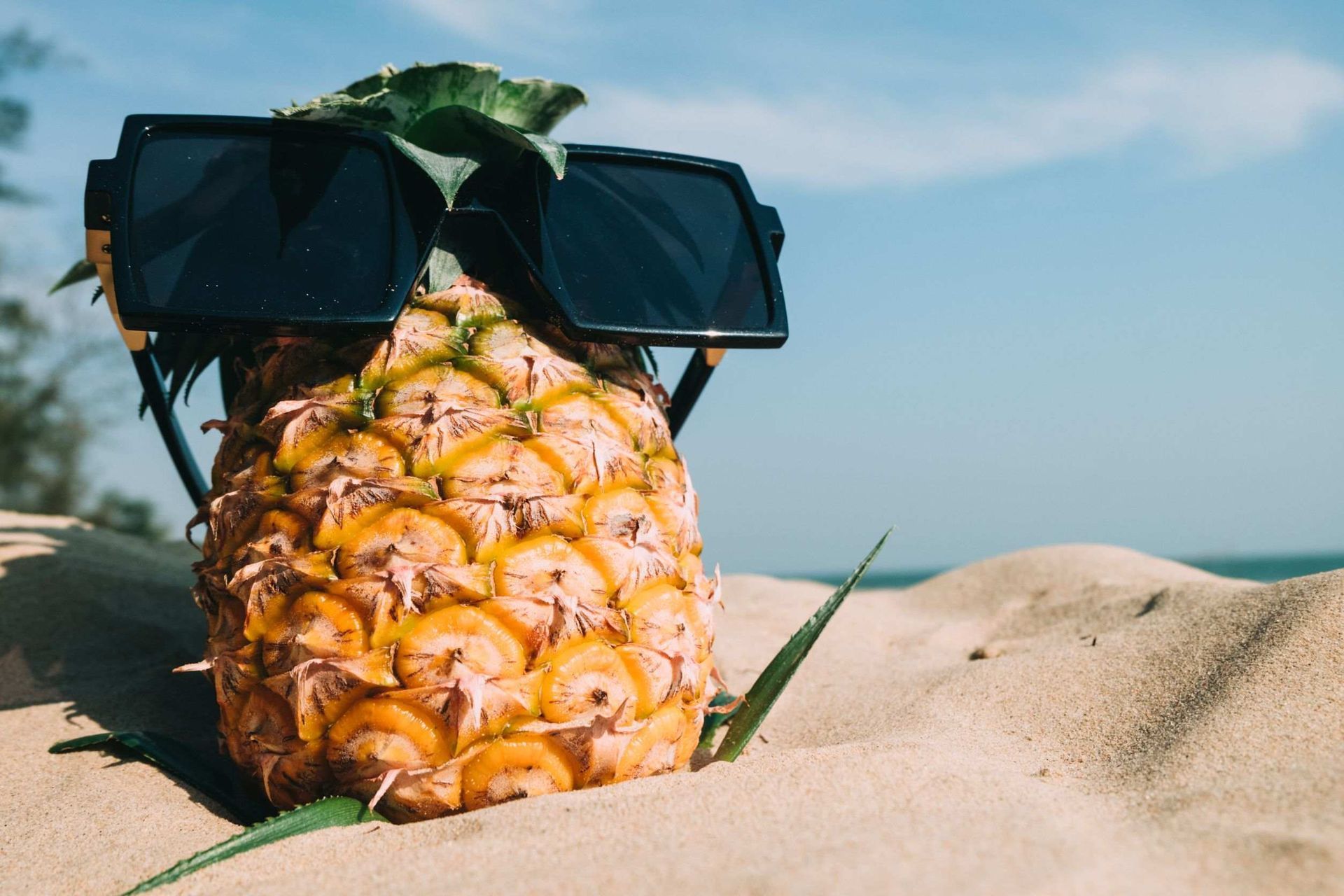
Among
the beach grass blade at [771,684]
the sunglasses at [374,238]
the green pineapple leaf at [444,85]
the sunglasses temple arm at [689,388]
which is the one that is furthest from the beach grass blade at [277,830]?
the green pineapple leaf at [444,85]

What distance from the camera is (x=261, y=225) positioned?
173 cm

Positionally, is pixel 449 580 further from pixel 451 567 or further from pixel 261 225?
pixel 261 225

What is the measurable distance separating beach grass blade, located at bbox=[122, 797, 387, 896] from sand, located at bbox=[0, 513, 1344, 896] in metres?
0.02

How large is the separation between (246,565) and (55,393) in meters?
12.4

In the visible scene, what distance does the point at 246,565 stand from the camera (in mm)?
1607

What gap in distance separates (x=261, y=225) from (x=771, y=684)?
1.31 meters

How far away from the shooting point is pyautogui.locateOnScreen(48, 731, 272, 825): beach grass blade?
1.68 metres

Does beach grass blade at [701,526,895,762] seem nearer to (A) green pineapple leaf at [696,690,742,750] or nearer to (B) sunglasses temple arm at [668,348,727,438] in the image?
(A) green pineapple leaf at [696,690,742,750]

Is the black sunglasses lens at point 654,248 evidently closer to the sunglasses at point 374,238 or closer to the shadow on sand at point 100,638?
the sunglasses at point 374,238

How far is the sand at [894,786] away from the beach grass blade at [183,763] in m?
0.03

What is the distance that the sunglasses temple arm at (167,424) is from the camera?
209 centimetres

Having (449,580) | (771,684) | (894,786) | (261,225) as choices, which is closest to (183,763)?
(449,580)

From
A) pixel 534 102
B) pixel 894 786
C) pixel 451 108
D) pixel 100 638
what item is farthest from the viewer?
pixel 100 638

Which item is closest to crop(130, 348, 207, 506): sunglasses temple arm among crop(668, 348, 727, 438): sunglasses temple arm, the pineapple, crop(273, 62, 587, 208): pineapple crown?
the pineapple
